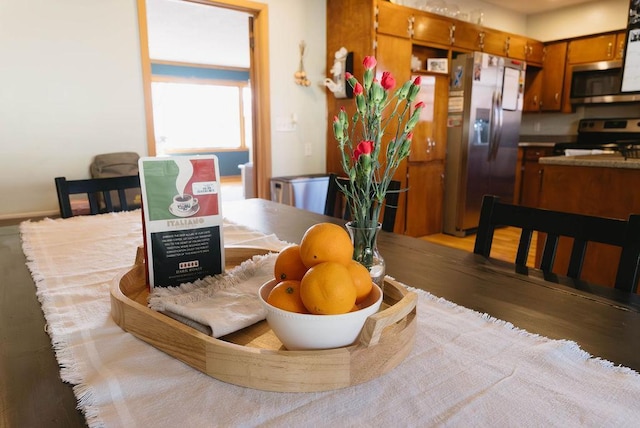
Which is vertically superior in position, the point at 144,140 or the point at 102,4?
the point at 102,4

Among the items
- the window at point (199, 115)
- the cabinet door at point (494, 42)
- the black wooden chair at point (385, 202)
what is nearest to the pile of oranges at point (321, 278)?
the black wooden chair at point (385, 202)

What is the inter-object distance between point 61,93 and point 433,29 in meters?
3.15

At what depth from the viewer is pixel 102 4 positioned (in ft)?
9.18

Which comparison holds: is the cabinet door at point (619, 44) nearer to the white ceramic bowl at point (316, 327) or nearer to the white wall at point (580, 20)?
the white wall at point (580, 20)

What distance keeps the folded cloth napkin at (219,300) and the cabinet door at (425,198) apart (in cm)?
330

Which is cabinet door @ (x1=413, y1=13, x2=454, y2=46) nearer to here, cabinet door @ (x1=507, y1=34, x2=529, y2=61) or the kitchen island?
cabinet door @ (x1=507, y1=34, x2=529, y2=61)

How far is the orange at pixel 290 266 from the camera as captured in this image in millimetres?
671

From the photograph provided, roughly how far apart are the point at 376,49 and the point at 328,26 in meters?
0.59

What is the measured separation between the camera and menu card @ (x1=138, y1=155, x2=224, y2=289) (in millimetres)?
781

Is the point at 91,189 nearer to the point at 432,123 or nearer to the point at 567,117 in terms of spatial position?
the point at 432,123

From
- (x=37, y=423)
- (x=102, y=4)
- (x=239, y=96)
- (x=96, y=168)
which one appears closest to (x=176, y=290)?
(x=37, y=423)

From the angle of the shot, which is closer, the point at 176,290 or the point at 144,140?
the point at 176,290

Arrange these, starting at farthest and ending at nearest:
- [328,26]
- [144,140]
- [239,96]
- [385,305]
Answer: [239,96] < [328,26] < [144,140] < [385,305]

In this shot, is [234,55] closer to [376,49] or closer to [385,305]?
[376,49]
